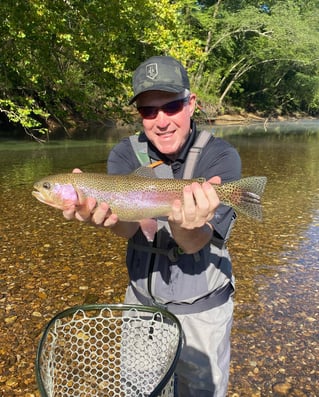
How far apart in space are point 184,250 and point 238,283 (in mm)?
3898

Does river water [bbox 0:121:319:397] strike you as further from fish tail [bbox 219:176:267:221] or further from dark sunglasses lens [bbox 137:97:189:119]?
dark sunglasses lens [bbox 137:97:189:119]

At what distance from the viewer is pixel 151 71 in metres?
2.51

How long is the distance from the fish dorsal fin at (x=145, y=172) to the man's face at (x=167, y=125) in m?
0.15

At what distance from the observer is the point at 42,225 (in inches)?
336

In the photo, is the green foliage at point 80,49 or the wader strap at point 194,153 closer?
the wader strap at point 194,153

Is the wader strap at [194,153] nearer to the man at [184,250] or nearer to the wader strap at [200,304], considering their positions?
the man at [184,250]

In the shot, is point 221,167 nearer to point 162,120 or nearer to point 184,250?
point 162,120

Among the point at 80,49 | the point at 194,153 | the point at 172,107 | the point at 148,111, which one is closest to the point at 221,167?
the point at 194,153

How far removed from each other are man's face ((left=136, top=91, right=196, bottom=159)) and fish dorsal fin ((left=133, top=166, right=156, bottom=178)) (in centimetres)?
15

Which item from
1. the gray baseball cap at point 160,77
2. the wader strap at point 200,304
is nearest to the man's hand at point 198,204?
the wader strap at point 200,304

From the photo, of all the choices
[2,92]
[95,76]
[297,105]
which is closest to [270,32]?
[297,105]

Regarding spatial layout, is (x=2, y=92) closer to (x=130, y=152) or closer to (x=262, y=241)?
(x=262, y=241)

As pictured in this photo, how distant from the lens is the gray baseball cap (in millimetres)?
2488

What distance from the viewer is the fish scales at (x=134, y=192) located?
102 inches
